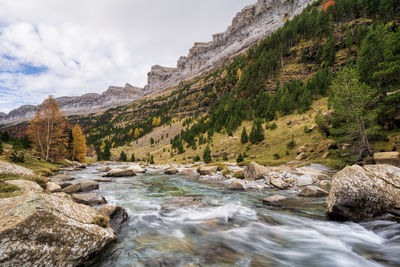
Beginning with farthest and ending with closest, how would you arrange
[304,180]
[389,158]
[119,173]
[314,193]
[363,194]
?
[119,173], [304,180], [389,158], [314,193], [363,194]

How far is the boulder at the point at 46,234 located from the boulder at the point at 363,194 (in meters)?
9.57

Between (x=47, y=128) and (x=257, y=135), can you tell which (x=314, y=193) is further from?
(x=47, y=128)

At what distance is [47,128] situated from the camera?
28891 millimetres

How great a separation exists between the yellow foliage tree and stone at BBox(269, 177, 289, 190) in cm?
4546

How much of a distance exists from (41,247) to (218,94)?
117535mm

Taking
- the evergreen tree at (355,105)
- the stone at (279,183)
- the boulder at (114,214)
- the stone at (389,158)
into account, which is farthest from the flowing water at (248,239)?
the evergreen tree at (355,105)

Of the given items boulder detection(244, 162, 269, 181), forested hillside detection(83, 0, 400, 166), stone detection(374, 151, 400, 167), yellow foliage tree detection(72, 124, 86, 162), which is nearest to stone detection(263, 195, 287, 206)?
boulder detection(244, 162, 269, 181)

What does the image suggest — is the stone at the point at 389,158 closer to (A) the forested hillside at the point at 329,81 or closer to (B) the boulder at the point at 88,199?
(A) the forested hillside at the point at 329,81

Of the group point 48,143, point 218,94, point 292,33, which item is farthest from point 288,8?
point 48,143

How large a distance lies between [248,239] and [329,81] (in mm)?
58746

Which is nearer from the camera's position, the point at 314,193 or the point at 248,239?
the point at 248,239

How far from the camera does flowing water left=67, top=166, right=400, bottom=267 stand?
5.02 m

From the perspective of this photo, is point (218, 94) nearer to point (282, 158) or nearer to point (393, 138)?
point (282, 158)

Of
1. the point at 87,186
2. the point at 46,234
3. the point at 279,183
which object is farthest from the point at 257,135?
the point at 46,234
